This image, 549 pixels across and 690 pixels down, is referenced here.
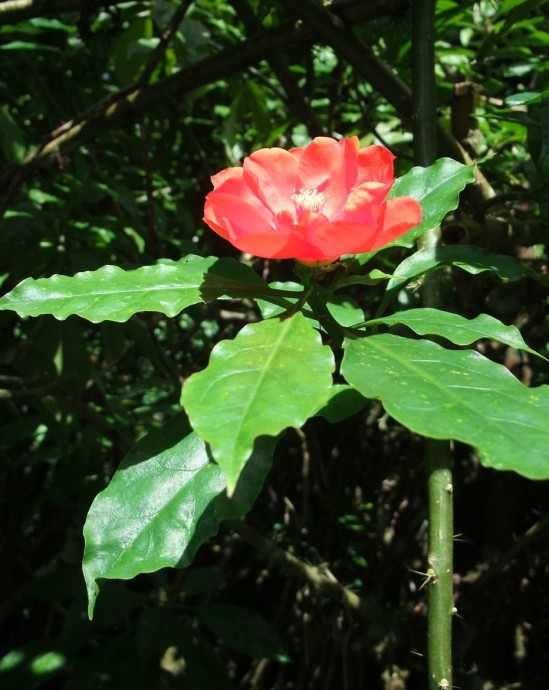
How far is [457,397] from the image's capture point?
73cm

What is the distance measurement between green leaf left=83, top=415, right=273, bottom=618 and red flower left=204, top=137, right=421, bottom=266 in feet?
0.75

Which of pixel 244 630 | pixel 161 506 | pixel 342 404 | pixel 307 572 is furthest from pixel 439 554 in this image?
pixel 244 630

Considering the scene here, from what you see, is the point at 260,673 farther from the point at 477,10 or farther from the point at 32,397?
the point at 477,10

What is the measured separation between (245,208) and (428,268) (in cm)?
27

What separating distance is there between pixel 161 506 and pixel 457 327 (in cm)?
40

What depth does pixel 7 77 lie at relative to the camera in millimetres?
2363

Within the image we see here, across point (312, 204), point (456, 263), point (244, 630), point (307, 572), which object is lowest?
point (244, 630)

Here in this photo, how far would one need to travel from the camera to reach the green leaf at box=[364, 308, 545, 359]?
87 cm

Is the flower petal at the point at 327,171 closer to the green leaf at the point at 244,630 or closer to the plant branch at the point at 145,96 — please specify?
the plant branch at the point at 145,96

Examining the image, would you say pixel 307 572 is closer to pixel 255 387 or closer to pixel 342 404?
pixel 342 404

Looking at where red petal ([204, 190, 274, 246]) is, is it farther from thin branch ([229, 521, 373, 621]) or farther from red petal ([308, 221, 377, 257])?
thin branch ([229, 521, 373, 621])

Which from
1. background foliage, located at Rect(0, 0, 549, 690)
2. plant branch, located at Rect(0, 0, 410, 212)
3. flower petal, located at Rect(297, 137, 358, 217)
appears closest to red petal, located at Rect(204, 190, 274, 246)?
flower petal, located at Rect(297, 137, 358, 217)

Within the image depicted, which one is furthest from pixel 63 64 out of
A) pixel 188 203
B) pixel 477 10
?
pixel 477 10

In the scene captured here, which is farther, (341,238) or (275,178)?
(275,178)
